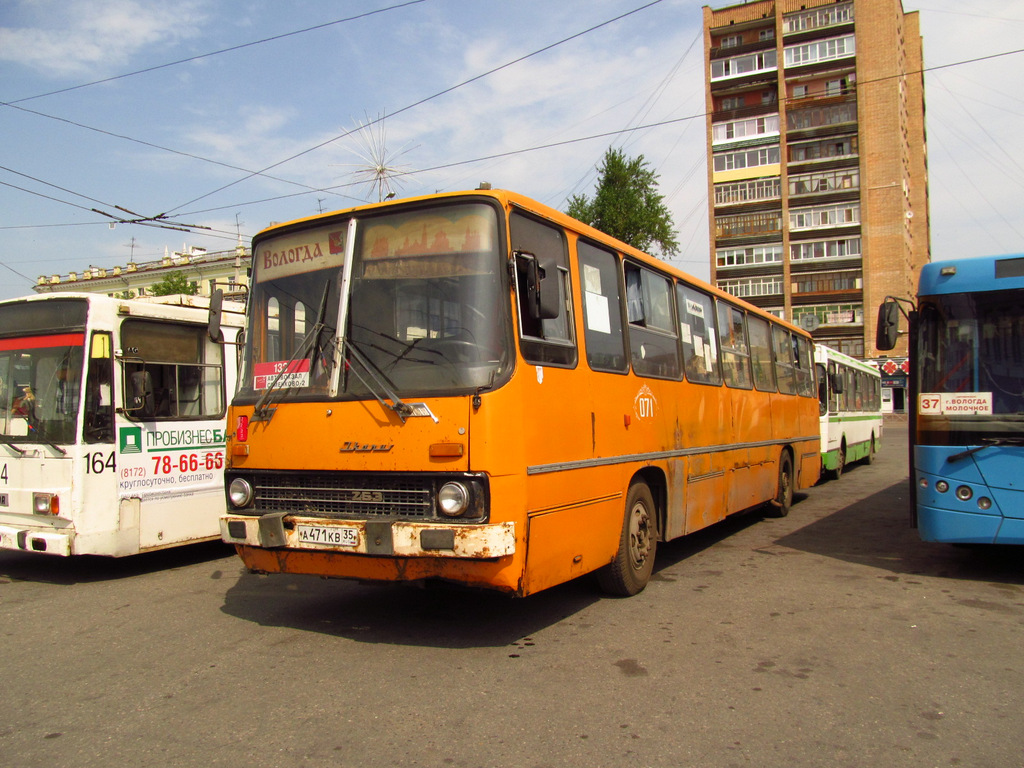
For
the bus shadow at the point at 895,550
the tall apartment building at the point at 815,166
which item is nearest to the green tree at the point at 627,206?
the tall apartment building at the point at 815,166

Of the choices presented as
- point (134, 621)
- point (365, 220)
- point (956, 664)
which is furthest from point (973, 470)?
point (134, 621)

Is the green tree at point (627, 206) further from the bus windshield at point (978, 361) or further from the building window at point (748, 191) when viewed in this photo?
the bus windshield at point (978, 361)

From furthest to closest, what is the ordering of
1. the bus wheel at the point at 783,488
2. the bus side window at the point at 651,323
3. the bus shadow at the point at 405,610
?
the bus wheel at the point at 783,488
the bus side window at the point at 651,323
the bus shadow at the point at 405,610

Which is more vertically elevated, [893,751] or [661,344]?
[661,344]

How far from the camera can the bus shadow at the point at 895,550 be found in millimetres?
8164

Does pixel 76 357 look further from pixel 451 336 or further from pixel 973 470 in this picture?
pixel 973 470

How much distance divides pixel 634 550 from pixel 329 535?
9.13 ft

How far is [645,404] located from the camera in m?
7.21

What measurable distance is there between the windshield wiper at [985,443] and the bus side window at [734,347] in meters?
2.78

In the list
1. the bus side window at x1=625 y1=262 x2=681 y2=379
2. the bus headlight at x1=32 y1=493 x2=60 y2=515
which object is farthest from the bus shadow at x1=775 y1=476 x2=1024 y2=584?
the bus headlight at x1=32 y1=493 x2=60 y2=515

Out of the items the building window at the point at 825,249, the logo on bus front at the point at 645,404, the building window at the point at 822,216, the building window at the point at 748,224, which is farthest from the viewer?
the building window at the point at 748,224

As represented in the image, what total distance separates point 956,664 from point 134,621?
5.88 m

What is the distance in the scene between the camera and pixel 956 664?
516cm

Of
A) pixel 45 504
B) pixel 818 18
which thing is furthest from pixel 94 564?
pixel 818 18
